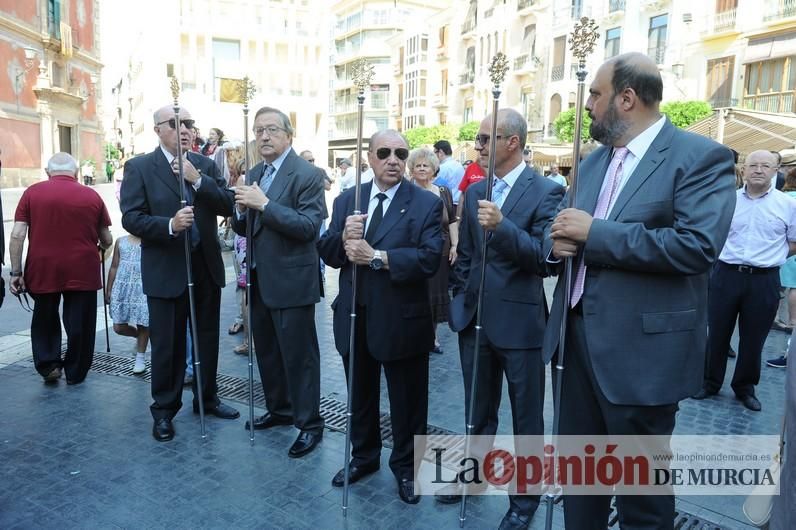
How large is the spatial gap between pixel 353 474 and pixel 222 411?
1.55 m

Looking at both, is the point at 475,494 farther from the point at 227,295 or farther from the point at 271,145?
the point at 227,295

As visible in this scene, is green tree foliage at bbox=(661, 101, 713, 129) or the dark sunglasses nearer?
the dark sunglasses

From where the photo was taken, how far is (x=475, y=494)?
3.85 m

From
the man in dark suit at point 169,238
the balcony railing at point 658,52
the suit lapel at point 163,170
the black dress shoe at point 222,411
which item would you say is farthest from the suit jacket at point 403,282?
the balcony railing at point 658,52

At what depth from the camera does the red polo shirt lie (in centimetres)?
561

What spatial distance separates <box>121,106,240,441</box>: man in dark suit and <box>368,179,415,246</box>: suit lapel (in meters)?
1.52

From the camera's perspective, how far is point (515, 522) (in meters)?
3.41

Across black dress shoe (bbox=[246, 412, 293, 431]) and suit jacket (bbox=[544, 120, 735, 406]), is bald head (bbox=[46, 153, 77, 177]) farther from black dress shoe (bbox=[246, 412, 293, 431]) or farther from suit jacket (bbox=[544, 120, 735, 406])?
suit jacket (bbox=[544, 120, 735, 406])

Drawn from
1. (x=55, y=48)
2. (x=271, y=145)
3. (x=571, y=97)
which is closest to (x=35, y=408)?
(x=271, y=145)

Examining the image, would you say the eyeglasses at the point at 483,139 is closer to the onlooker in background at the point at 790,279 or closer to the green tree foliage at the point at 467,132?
the onlooker in background at the point at 790,279

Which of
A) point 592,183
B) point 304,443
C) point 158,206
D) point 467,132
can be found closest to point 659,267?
point 592,183

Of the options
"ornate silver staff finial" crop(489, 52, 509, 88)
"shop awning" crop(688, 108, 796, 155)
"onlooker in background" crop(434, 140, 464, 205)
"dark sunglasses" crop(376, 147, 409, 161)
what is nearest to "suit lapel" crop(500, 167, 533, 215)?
"ornate silver staff finial" crop(489, 52, 509, 88)

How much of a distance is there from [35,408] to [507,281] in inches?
162

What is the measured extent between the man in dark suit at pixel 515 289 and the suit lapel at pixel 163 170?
7.68 ft
